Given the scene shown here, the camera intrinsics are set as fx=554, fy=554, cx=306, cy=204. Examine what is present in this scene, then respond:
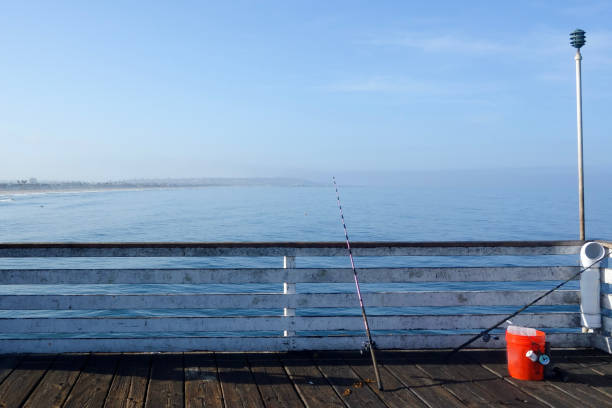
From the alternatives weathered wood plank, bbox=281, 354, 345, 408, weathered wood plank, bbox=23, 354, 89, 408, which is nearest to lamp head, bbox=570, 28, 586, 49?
weathered wood plank, bbox=281, 354, 345, 408

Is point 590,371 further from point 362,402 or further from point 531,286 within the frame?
point 531,286

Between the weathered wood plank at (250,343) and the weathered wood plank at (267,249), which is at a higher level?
the weathered wood plank at (267,249)

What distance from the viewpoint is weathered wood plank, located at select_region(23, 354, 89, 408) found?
347cm

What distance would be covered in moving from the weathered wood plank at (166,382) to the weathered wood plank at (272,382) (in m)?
0.53

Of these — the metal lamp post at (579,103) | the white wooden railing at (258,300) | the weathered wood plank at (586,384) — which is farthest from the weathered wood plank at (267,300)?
the metal lamp post at (579,103)

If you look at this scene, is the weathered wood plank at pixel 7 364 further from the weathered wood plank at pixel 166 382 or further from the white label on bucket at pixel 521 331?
the white label on bucket at pixel 521 331

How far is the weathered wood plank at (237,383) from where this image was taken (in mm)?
3491

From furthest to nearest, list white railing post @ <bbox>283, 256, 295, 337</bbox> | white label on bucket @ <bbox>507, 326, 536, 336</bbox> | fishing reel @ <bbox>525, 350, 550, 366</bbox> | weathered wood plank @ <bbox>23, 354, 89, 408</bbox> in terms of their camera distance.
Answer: white railing post @ <bbox>283, 256, 295, 337</bbox>
white label on bucket @ <bbox>507, 326, 536, 336</bbox>
fishing reel @ <bbox>525, 350, 550, 366</bbox>
weathered wood plank @ <bbox>23, 354, 89, 408</bbox>

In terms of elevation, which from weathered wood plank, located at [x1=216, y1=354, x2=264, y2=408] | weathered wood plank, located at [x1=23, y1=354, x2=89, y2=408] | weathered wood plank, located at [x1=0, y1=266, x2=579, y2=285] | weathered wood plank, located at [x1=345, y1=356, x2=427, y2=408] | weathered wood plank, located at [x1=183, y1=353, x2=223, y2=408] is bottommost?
weathered wood plank, located at [x1=345, y1=356, x2=427, y2=408]

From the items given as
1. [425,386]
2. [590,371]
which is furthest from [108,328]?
[590,371]

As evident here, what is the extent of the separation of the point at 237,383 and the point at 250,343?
66 centimetres

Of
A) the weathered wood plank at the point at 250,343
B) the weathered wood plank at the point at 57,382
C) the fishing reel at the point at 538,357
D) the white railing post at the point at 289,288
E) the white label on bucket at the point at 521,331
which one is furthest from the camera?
the white railing post at the point at 289,288

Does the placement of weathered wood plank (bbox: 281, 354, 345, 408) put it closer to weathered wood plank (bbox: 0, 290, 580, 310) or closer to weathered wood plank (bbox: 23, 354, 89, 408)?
weathered wood plank (bbox: 0, 290, 580, 310)

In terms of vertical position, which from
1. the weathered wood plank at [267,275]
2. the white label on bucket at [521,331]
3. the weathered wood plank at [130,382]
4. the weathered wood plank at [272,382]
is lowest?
the weathered wood plank at [272,382]
